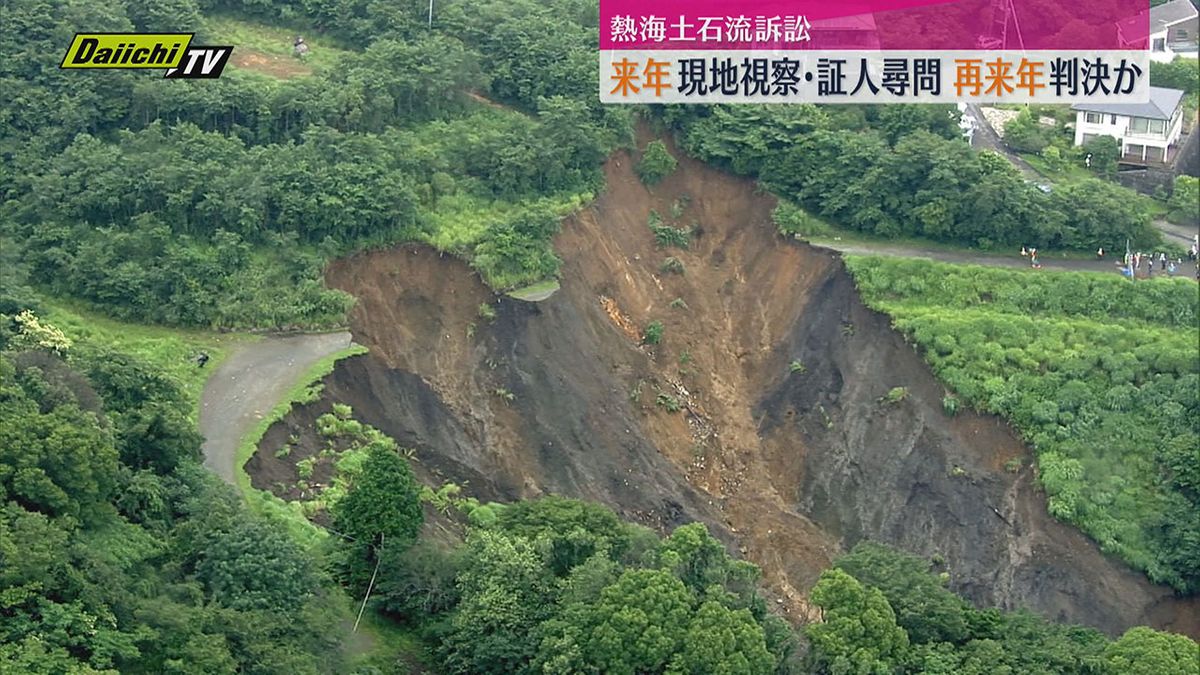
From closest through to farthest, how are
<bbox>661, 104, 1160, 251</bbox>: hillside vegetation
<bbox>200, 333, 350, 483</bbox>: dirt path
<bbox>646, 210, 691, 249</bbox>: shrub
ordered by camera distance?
<bbox>200, 333, 350, 483</bbox>: dirt path
<bbox>661, 104, 1160, 251</bbox>: hillside vegetation
<bbox>646, 210, 691, 249</bbox>: shrub

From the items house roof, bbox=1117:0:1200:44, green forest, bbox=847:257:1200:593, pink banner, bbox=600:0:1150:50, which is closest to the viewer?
green forest, bbox=847:257:1200:593

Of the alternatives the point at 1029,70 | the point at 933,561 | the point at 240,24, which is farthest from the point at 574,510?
the point at 240,24

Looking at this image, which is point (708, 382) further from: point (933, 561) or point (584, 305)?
point (933, 561)


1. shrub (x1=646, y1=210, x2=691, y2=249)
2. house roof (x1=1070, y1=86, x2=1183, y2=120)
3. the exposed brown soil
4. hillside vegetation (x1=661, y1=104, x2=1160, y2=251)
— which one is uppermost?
the exposed brown soil

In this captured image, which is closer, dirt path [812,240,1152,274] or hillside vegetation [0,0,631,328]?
hillside vegetation [0,0,631,328]

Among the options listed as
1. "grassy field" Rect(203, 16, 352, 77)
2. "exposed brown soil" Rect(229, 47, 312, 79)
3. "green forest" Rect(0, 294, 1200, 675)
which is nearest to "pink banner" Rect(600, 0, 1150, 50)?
"grassy field" Rect(203, 16, 352, 77)

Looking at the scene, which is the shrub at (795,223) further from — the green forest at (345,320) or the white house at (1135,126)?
the white house at (1135,126)

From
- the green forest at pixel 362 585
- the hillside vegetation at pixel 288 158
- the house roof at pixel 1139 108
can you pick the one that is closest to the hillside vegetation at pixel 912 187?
the hillside vegetation at pixel 288 158

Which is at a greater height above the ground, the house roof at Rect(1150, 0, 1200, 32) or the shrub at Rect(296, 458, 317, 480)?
the house roof at Rect(1150, 0, 1200, 32)

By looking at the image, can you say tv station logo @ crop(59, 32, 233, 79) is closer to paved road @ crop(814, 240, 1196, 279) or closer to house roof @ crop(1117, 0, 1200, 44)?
paved road @ crop(814, 240, 1196, 279)
